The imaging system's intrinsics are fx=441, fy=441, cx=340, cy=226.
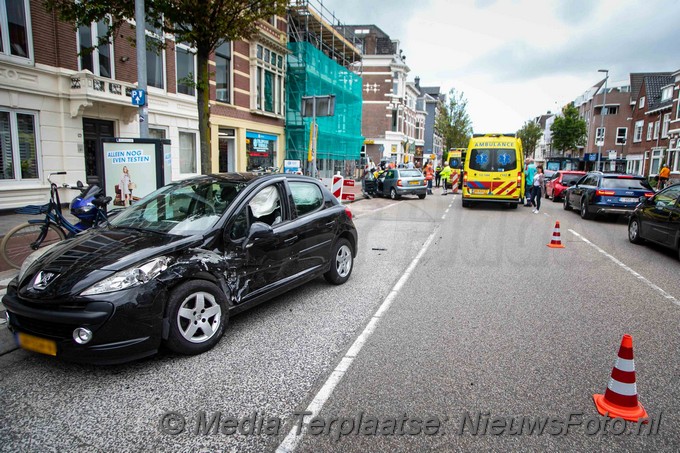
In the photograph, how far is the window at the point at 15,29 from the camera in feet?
38.3

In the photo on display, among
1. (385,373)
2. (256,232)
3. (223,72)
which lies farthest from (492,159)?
(385,373)

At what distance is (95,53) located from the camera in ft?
46.4

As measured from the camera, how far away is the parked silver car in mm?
21500

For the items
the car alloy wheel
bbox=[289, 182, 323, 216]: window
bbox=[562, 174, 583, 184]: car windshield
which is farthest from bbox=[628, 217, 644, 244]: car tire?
bbox=[562, 174, 583, 184]: car windshield

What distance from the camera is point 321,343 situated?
4250mm

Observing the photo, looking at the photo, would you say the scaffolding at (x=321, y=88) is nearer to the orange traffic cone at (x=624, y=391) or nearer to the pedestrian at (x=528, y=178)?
the pedestrian at (x=528, y=178)

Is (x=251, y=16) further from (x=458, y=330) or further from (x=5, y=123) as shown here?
(x=458, y=330)

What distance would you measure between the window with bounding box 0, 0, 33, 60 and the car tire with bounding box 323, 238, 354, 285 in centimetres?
1136

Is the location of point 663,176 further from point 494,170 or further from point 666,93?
point 666,93

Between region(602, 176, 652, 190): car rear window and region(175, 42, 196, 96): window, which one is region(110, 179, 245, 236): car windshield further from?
region(175, 42, 196, 96): window

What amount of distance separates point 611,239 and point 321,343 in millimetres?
9516

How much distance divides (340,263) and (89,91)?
433 inches

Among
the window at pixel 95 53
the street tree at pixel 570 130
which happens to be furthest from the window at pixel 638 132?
the window at pixel 95 53

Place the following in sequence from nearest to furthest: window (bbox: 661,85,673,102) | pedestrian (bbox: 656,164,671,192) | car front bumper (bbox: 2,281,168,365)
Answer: car front bumper (bbox: 2,281,168,365)
pedestrian (bbox: 656,164,671,192)
window (bbox: 661,85,673,102)
